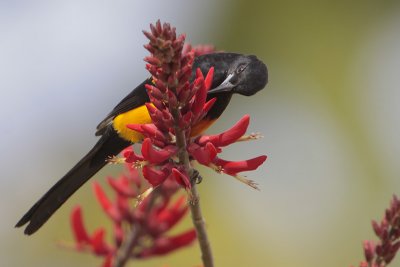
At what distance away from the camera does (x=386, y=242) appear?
2.39m

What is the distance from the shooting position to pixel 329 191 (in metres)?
9.84

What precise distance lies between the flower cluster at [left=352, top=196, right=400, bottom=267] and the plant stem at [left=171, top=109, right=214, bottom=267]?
51cm

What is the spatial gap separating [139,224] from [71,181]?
0.65m

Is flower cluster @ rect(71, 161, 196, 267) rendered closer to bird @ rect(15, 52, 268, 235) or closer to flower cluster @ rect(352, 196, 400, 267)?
bird @ rect(15, 52, 268, 235)

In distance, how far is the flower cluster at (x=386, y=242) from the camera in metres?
2.36

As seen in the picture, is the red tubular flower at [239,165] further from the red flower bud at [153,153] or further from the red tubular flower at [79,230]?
the red tubular flower at [79,230]

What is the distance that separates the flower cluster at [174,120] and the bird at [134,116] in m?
0.58

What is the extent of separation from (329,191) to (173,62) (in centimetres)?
785

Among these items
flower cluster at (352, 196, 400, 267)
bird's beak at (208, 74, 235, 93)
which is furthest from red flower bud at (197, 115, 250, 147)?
bird's beak at (208, 74, 235, 93)

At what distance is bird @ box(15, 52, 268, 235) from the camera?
3.36m

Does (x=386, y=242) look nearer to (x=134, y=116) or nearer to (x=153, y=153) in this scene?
(x=153, y=153)

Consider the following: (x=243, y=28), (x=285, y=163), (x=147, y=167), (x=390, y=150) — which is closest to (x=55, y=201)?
(x=147, y=167)

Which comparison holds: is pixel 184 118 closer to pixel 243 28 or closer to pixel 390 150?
pixel 390 150

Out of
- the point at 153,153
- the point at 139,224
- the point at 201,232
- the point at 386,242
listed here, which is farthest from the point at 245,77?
the point at 386,242
